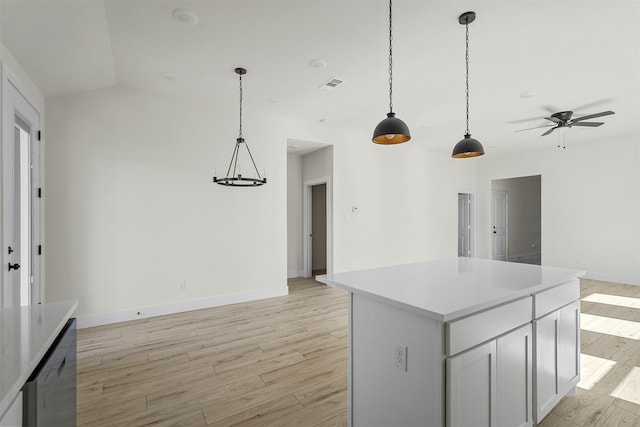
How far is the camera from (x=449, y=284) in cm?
181

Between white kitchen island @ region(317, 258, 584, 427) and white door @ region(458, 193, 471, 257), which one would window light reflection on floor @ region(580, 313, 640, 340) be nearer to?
white kitchen island @ region(317, 258, 584, 427)

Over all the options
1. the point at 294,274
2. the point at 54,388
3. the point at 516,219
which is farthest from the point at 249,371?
the point at 516,219

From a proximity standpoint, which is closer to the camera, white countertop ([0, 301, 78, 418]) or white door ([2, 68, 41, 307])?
white countertop ([0, 301, 78, 418])

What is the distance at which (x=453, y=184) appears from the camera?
25.4 ft

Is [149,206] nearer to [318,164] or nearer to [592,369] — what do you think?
[318,164]

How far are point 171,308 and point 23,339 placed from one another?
10.8 feet

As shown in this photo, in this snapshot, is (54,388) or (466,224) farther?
(466,224)

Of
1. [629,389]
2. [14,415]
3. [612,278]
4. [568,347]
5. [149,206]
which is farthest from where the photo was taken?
[612,278]

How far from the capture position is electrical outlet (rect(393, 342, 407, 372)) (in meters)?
1.45

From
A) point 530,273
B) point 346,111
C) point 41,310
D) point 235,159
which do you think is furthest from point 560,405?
point 235,159

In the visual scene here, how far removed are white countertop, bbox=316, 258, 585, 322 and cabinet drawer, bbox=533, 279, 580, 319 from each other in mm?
77

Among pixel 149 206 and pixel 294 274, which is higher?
pixel 149 206

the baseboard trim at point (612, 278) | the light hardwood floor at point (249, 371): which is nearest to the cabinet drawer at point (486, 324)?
the light hardwood floor at point (249, 371)

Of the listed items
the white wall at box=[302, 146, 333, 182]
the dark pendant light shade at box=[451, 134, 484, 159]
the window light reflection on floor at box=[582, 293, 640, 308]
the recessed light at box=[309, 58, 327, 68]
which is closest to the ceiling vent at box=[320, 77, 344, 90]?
the recessed light at box=[309, 58, 327, 68]
